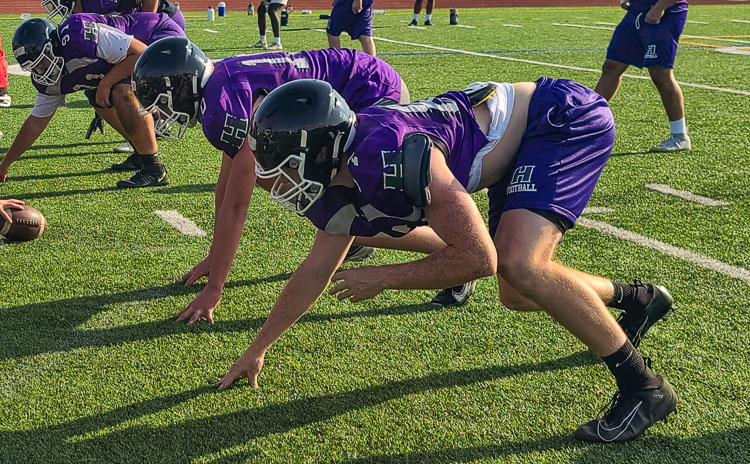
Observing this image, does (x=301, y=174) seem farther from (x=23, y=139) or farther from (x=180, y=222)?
(x=23, y=139)

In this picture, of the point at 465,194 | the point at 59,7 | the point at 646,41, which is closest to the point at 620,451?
the point at 465,194

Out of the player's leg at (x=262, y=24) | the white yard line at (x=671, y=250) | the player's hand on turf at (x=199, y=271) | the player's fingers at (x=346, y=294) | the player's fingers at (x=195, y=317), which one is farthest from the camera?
the player's leg at (x=262, y=24)

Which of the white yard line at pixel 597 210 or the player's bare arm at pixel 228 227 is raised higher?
the player's bare arm at pixel 228 227

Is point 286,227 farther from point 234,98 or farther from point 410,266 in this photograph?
point 410,266

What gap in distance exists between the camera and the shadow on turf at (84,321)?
305 cm

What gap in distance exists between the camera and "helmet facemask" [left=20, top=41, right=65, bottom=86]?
4332 mm

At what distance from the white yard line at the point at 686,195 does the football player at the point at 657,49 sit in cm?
104

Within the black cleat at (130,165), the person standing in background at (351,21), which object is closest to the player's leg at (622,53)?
the person standing in background at (351,21)

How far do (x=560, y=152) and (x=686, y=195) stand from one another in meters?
2.71

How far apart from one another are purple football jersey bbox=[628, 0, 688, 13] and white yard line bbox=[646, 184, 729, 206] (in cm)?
177

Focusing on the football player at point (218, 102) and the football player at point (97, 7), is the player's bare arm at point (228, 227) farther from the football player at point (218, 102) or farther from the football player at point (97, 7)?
the football player at point (97, 7)

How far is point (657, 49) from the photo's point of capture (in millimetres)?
5945

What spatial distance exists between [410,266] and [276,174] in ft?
1.54

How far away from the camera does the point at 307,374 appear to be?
112 inches
